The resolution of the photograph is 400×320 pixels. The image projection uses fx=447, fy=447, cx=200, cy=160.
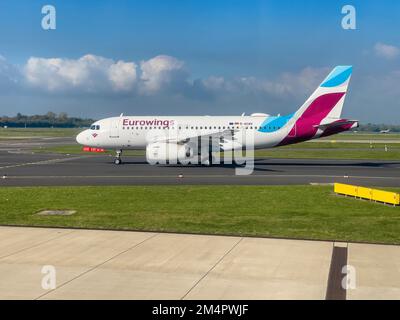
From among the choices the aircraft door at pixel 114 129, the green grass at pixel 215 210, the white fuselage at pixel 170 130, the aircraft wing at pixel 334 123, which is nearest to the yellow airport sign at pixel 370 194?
the green grass at pixel 215 210

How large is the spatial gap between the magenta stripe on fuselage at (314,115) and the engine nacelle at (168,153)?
9.64 metres

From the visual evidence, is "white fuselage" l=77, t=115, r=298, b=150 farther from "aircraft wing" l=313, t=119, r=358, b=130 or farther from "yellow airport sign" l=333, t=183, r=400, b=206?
"yellow airport sign" l=333, t=183, r=400, b=206

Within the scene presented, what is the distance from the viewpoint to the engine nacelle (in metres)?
40.3

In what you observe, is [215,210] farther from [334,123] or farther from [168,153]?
[334,123]

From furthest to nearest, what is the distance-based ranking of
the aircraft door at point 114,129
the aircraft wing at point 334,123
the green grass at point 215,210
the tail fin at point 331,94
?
the aircraft door at point 114,129 < the tail fin at point 331,94 < the aircraft wing at point 334,123 < the green grass at point 215,210

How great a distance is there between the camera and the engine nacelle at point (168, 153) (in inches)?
1586

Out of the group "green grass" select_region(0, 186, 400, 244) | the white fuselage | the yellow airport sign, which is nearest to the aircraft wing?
the white fuselage

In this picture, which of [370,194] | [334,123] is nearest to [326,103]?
[334,123]

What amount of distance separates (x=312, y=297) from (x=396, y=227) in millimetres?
8396

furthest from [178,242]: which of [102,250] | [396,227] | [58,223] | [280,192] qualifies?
[280,192]

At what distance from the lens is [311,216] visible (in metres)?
18.9

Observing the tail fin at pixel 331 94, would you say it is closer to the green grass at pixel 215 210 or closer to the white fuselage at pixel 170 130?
the white fuselage at pixel 170 130

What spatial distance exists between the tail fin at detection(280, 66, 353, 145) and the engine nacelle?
10.7 meters
